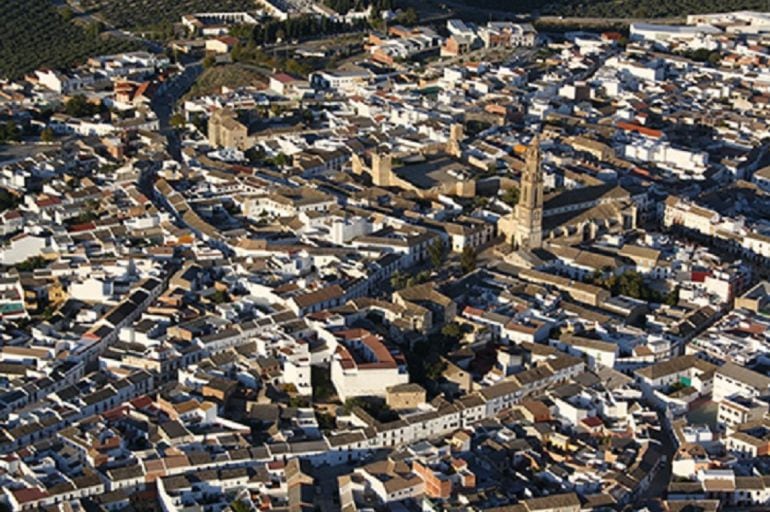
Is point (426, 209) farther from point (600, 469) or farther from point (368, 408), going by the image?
point (600, 469)

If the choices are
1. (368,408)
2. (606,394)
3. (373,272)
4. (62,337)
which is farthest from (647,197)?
(62,337)

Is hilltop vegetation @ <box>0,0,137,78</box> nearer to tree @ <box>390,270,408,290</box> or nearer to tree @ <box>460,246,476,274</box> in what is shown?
tree @ <box>460,246,476,274</box>

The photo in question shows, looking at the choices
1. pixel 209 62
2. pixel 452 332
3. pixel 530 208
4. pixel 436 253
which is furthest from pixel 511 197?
pixel 209 62

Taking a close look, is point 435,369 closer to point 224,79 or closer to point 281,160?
point 281,160

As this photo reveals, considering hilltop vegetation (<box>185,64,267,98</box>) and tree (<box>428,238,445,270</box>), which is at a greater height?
tree (<box>428,238,445,270</box>)

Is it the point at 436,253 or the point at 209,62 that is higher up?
the point at 436,253

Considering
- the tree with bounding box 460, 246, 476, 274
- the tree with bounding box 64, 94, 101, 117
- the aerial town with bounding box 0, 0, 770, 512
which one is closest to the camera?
the aerial town with bounding box 0, 0, 770, 512

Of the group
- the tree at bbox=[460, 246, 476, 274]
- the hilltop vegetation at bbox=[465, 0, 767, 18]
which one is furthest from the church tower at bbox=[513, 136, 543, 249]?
the hilltop vegetation at bbox=[465, 0, 767, 18]
